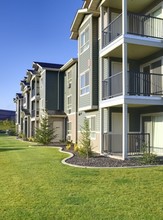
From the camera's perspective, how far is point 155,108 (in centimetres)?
1736

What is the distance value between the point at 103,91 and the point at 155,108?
3589 millimetres

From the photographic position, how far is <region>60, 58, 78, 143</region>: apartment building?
28377mm

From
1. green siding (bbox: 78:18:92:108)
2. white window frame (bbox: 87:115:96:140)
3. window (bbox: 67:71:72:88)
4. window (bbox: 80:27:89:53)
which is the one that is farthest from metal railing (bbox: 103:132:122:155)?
window (bbox: 67:71:72:88)

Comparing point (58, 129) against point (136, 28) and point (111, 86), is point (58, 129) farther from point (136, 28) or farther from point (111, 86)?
point (136, 28)

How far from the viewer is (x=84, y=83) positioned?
2250cm

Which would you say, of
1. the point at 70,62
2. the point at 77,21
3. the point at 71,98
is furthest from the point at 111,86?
the point at 71,98

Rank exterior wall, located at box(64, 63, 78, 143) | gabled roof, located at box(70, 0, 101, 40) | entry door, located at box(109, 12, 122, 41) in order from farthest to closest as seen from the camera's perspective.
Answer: exterior wall, located at box(64, 63, 78, 143) < gabled roof, located at box(70, 0, 101, 40) < entry door, located at box(109, 12, 122, 41)

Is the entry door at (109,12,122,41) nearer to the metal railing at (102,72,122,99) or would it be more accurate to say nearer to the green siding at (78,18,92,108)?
the green siding at (78,18,92,108)

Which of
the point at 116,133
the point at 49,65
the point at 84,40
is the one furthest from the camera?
the point at 49,65

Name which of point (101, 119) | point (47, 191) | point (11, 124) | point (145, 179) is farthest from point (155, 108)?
point (11, 124)

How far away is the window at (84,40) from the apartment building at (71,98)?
4.78 meters

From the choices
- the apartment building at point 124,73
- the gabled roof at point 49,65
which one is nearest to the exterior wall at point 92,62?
the apartment building at point 124,73

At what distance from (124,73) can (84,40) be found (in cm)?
859

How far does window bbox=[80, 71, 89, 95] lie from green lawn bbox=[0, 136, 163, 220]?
1064cm
